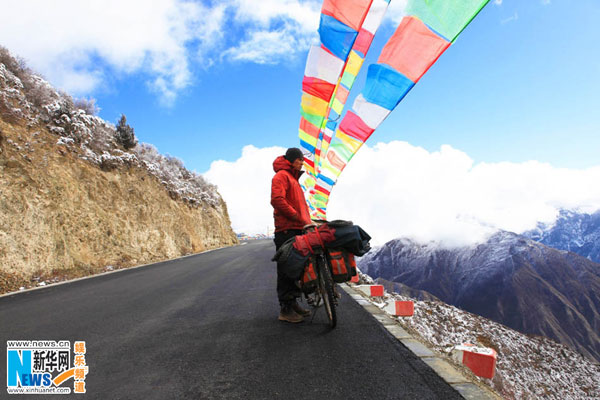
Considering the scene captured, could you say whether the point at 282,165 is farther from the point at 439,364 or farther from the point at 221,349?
the point at 439,364

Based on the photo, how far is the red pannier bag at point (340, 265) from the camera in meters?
3.63

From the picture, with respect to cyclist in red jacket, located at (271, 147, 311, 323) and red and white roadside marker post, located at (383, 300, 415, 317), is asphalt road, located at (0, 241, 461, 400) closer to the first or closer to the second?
cyclist in red jacket, located at (271, 147, 311, 323)

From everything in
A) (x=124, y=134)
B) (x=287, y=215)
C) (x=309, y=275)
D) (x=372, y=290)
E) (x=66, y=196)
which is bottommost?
(x=372, y=290)

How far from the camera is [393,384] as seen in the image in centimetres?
244

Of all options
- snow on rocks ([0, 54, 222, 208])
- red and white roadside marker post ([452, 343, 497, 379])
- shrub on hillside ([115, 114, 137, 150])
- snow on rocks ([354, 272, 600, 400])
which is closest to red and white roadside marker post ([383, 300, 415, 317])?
red and white roadside marker post ([452, 343, 497, 379])

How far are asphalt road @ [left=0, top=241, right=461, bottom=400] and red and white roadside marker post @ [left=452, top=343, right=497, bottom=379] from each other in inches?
26.3

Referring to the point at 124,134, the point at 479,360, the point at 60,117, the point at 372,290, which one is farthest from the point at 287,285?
the point at 124,134

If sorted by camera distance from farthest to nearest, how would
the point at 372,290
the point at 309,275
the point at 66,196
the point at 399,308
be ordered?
the point at 66,196
the point at 372,290
the point at 399,308
the point at 309,275

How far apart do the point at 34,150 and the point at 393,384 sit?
12.8 meters

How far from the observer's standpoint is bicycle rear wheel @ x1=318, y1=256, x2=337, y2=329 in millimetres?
3686

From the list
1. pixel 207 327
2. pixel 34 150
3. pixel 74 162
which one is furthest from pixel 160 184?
pixel 207 327

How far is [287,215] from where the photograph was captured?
3943mm

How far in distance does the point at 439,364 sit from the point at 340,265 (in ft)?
4.25

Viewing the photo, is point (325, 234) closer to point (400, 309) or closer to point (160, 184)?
point (400, 309)
